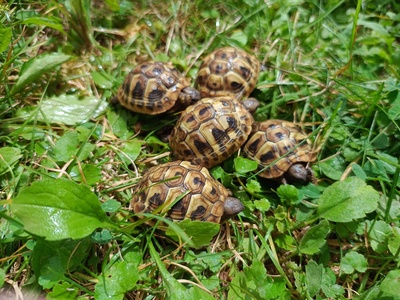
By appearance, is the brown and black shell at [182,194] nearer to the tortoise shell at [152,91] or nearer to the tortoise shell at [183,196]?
the tortoise shell at [183,196]

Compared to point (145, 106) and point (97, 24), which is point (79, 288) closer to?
point (145, 106)

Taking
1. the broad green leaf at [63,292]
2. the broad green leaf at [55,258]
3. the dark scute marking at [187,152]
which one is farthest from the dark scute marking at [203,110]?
the broad green leaf at [63,292]

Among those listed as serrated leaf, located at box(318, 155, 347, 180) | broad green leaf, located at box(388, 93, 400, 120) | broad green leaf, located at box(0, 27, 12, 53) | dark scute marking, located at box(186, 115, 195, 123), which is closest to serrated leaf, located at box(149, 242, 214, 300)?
dark scute marking, located at box(186, 115, 195, 123)

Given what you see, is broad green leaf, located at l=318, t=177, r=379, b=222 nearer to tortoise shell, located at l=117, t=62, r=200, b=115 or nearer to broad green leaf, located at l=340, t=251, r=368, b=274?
broad green leaf, located at l=340, t=251, r=368, b=274

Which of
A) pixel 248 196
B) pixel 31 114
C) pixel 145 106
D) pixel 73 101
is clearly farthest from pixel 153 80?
pixel 248 196

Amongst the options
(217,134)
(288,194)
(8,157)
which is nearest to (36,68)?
(8,157)

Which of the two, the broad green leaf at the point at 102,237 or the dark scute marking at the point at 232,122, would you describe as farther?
the dark scute marking at the point at 232,122

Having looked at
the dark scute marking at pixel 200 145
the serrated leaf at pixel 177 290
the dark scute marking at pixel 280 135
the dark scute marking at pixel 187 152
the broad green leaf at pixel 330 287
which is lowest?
the broad green leaf at pixel 330 287
